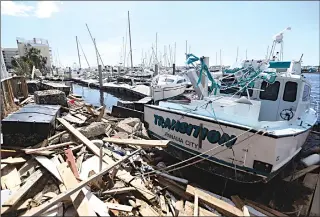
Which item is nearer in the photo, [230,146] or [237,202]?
[237,202]

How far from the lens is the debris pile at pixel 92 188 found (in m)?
3.74

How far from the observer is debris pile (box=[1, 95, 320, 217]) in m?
3.74

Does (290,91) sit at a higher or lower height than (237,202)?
higher

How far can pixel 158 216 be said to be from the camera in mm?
3957

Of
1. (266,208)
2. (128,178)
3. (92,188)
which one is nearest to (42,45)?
(128,178)

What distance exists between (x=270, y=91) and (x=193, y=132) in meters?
3.16

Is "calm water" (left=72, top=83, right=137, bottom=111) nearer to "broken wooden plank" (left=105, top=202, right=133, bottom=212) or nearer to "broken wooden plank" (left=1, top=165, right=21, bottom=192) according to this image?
"broken wooden plank" (left=1, top=165, right=21, bottom=192)

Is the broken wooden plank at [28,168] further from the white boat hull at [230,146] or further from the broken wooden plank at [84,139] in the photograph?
the white boat hull at [230,146]

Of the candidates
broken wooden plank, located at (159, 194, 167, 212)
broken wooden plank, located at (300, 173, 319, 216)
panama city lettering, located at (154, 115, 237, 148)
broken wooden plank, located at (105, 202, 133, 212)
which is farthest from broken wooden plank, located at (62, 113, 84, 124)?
broken wooden plank, located at (300, 173, 319, 216)

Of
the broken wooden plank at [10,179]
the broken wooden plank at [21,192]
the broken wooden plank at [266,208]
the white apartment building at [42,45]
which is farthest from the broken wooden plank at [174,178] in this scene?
the white apartment building at [42,45]

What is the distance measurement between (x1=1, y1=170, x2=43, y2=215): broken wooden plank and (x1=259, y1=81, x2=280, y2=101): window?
6987 millimetres

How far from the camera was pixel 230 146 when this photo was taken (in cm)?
509

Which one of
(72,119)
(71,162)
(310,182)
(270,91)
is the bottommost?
(310,182)

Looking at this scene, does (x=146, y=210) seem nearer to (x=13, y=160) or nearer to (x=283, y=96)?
(x=13, y=160)
